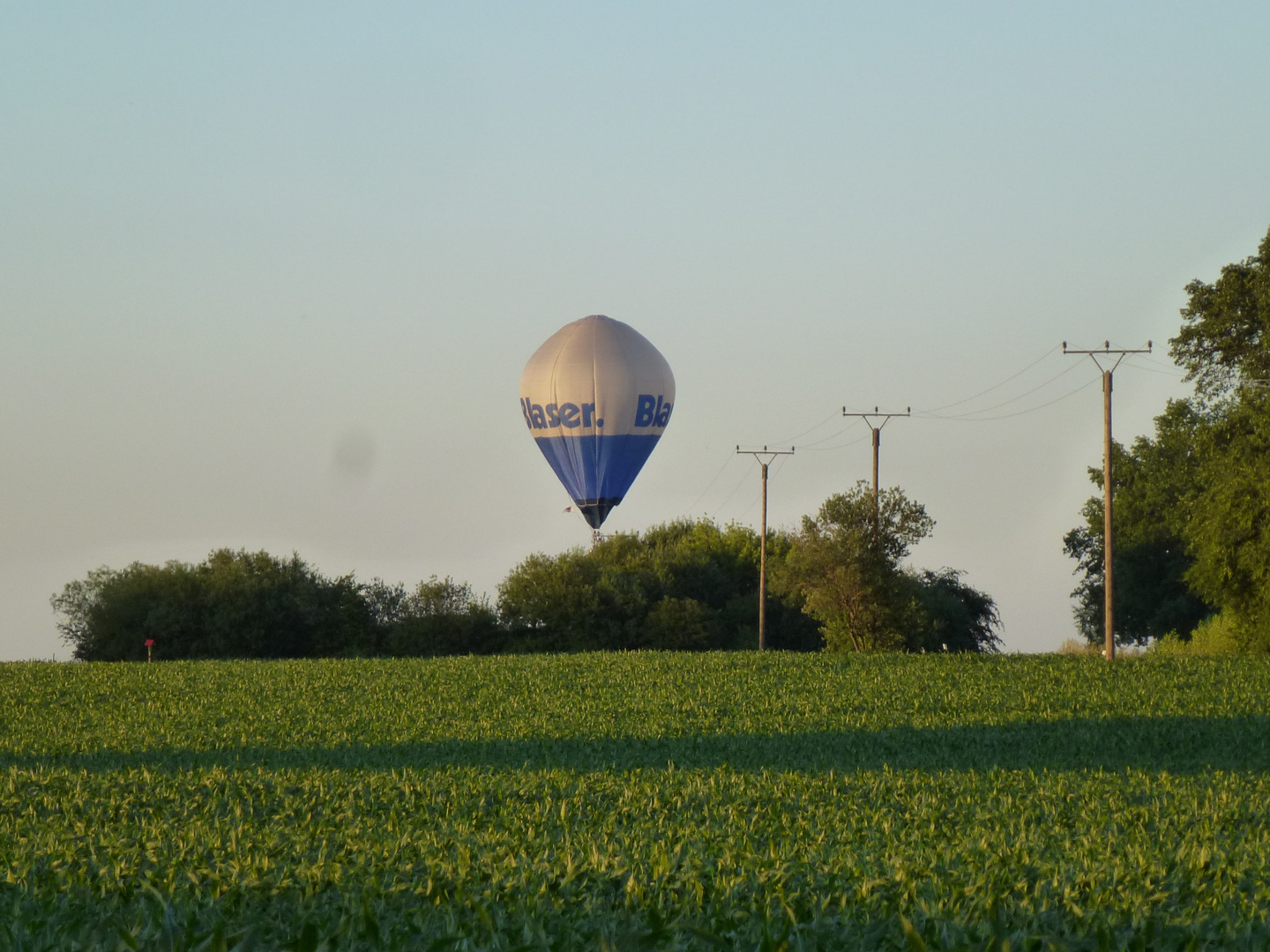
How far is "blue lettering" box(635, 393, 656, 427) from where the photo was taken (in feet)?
152

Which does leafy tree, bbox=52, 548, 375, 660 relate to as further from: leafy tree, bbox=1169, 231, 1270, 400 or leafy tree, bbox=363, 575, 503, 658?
leafy tree, bbox=1169, 231, 1270, 400

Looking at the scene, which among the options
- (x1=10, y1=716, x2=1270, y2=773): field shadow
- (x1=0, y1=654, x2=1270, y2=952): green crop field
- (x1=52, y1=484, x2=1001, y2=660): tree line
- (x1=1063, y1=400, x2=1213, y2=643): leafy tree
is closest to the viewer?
(x1=0, y1=654, x2=1270, y2=952): green crop field

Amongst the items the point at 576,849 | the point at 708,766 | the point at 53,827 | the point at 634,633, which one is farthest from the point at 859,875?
the point at 634,633

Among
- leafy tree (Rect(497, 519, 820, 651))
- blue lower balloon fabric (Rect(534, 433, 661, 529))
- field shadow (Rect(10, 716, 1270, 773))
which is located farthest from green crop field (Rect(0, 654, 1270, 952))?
leafy tree (Rect(497, 519, 820, 651))

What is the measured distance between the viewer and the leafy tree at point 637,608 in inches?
2694

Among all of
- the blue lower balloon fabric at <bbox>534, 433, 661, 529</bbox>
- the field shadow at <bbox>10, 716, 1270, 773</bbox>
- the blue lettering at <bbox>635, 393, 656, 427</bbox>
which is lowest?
the field shadow at <bbox>10, 716, 1270, 773</bbox>

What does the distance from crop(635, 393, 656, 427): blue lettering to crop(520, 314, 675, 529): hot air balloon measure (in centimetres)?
3

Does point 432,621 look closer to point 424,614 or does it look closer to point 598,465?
point 424,614

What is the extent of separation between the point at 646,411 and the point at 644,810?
3361 centimetres

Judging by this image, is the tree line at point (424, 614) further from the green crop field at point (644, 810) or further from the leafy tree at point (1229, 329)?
the green crop field at point (644, 810)

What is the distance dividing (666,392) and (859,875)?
40.1 m

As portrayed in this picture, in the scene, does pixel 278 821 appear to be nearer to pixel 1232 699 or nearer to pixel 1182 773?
pixel 1182 773

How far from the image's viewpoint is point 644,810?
13.5m

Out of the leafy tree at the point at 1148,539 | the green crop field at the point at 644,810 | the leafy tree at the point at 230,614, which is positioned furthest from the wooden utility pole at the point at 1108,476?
the leafy tree at the point at 230,614
